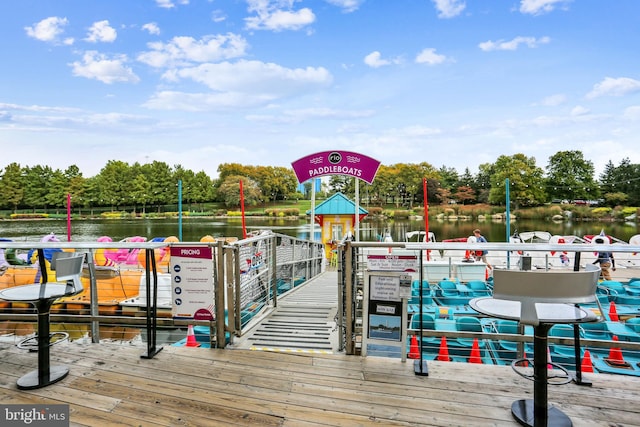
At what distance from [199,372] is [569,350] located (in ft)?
14.7

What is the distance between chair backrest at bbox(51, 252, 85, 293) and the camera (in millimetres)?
2514

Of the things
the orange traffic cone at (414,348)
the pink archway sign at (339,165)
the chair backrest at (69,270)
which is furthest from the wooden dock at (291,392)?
the pink archway sign at (339,165)

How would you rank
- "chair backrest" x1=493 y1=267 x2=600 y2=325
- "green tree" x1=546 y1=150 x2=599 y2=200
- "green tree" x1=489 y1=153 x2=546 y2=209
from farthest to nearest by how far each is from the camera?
1. "green tree" x1=546 y1=150 x2=599 y2=200
2. "green tree" x1=489 y1=153 x2=546 y2=209
3. "chair backrest" x1=493 y1=267 x2=600 y2=325

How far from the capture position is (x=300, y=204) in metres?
77.9

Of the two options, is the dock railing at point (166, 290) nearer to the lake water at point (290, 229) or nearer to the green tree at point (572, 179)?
the lake water at point (290, 229)

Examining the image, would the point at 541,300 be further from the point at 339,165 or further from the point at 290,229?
the point at 290,229

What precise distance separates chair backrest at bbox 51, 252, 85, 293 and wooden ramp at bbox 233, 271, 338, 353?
138 centimetres

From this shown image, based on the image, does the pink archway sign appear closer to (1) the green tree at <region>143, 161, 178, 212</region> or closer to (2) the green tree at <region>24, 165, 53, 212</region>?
(1) the green tree at <region>143, 161, 178, 212</region>

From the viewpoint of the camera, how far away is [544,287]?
173cm

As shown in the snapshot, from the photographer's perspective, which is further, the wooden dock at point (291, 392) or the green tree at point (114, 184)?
the green tree at point (114, 184)

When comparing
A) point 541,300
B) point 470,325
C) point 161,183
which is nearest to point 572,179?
point 470,325

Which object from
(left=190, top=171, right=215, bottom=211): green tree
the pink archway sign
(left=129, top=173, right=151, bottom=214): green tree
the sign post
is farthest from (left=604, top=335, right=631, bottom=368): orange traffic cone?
(left=129, top=173, right=151, bottom=214): green tree

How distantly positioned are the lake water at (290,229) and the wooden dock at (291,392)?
23.8m

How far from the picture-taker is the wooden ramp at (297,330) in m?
3.45
